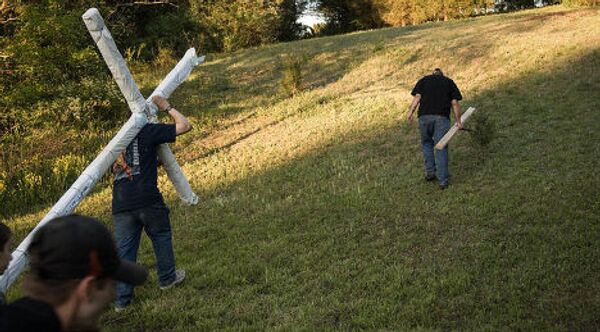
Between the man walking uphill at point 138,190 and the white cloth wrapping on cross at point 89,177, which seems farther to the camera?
the man walking uphill at point 138,190

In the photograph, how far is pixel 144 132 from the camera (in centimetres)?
611

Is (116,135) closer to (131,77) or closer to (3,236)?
(131,77)

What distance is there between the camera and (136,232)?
20.7ft

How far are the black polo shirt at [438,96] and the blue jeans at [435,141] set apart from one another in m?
0.11

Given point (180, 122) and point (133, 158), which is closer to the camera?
point (180, 122)

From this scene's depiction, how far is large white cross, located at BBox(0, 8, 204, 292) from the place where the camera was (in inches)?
214

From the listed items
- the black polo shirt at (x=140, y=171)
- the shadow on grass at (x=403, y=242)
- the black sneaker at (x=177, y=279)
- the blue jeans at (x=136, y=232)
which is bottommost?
the shadow on grass at (x=403, y=242)

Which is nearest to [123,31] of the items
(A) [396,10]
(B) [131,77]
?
(B) [131,77]

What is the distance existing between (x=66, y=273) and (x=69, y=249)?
90 millimetres

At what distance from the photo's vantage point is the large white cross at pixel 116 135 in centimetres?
544

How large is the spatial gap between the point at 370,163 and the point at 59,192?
7.27 meters

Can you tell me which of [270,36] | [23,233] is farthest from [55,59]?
[270,36]

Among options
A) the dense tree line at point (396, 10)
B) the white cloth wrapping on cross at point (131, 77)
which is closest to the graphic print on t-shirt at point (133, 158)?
the white cloth wrapping on cross at point (131, 77)

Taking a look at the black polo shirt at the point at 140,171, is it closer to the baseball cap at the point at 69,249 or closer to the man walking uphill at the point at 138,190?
the man walking uphill at the point at 138,190
